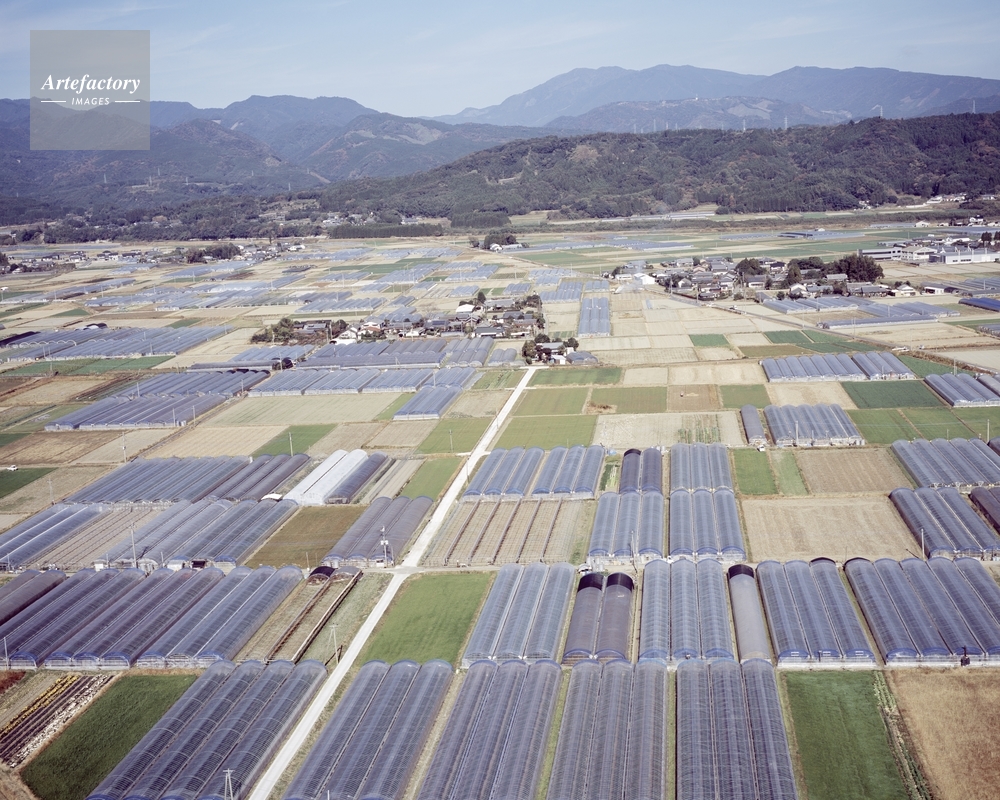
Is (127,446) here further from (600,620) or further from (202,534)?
(600,620)

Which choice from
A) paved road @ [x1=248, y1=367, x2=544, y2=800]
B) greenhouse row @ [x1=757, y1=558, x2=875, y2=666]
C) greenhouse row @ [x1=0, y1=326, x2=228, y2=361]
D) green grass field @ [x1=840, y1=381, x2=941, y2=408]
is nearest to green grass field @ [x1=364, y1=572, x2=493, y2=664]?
paved road @ [x1=248, y1=367, x2=544, y2=800]

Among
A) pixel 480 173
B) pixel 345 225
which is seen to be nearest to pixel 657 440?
pixel 345 225

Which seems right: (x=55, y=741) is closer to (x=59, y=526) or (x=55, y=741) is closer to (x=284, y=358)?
(x=59, y=526)

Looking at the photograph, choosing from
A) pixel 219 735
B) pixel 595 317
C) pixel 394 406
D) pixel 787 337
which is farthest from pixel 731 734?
pixel 595 317

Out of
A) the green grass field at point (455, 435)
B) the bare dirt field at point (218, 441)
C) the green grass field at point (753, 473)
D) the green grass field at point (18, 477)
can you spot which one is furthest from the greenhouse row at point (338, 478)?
the green grass field at point (753, 473)

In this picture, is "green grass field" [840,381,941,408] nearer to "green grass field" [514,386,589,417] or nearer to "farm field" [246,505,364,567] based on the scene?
"green grass field" [514,386,589,417]
